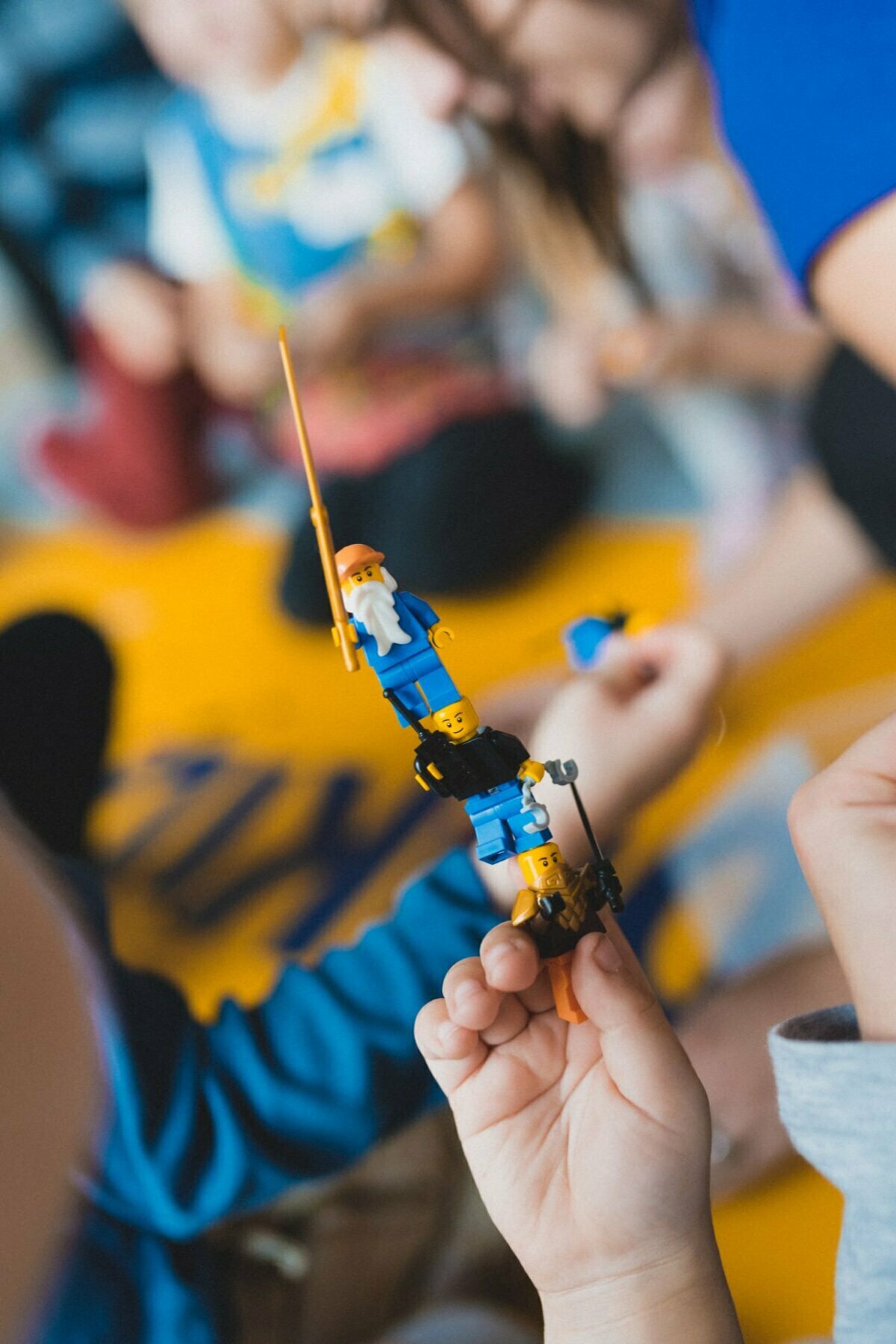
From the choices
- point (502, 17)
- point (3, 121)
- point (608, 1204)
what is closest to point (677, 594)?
point (502, 17)

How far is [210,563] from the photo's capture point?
0.69m

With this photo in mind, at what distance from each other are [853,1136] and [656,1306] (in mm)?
48

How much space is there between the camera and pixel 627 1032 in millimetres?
203

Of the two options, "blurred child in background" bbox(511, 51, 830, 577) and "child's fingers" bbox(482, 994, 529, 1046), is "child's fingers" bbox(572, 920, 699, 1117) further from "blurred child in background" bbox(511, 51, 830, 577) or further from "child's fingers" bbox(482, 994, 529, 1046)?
"blurred child in background" bbox(511, 51, 830, 577)

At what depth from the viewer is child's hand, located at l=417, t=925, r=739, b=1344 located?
7.8 inches

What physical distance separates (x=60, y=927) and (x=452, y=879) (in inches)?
4.4

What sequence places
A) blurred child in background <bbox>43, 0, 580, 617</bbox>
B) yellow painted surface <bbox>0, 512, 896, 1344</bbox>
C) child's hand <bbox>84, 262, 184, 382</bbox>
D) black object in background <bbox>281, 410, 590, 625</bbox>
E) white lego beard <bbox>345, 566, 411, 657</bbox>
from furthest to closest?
child's hand <bbox>84, 262, 184, 382</bbox> → blurred child in background <bbox>43, 0, 580, 617</bbox> → black object in background <bbox>281, 410, 590, 625</bbox> → yellow painted surface <bbox>0, 512, 896, 1344</bbox> → white lego beard <bbox>345, 566, 411, 657</bbox>

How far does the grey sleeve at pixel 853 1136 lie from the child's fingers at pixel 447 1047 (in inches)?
2.4

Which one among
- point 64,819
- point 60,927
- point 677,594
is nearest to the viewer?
point 60,927

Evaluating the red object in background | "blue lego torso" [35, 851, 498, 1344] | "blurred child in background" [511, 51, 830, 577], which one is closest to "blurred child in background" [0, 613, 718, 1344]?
"blue lego torso" [35, 851, 498, 1344]

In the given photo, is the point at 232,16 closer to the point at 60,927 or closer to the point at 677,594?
the point at 677,594

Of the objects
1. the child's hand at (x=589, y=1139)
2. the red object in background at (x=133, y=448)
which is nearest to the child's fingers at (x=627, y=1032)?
the child's hand at (x=589, y=1139)

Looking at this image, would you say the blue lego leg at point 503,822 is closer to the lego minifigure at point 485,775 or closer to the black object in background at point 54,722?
the lego minifigure at point 485,775

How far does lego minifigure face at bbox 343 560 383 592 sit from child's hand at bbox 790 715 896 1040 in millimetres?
97
